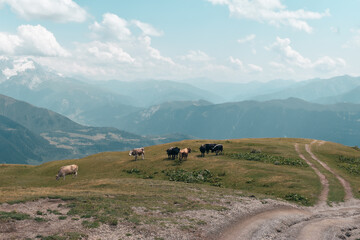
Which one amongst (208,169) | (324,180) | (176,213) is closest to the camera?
(176,213)

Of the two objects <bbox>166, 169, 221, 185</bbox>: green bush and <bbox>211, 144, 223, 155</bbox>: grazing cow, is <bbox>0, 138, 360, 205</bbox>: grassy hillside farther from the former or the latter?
<bbox>211, 144, 223, 155</bbox>: grazing cow

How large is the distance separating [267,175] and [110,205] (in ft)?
108

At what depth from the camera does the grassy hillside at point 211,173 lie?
42703mm

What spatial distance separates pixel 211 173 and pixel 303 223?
25.8 m

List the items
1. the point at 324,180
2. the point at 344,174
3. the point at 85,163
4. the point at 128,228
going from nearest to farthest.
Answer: the point at 128,228, the point at 324,180, the point at 344,174, the point at 85,163

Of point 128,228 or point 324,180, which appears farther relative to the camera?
point 324,180

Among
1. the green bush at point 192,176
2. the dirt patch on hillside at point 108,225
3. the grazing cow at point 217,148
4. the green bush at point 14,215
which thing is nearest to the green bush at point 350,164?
the grazing cow at point 217,148

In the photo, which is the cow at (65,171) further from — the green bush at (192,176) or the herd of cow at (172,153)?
the green bush at (192,176)

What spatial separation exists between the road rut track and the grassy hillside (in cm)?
359

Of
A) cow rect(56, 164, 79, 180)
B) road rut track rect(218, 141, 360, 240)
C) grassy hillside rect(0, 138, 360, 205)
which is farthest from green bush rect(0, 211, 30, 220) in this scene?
cow rect(56, 164, 79, 180)

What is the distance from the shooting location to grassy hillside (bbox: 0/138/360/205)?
42.7m

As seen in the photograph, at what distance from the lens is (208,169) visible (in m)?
55.6

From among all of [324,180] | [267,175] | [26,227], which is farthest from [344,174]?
[26,227]

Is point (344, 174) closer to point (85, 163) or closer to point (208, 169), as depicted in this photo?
point (208, 169)
